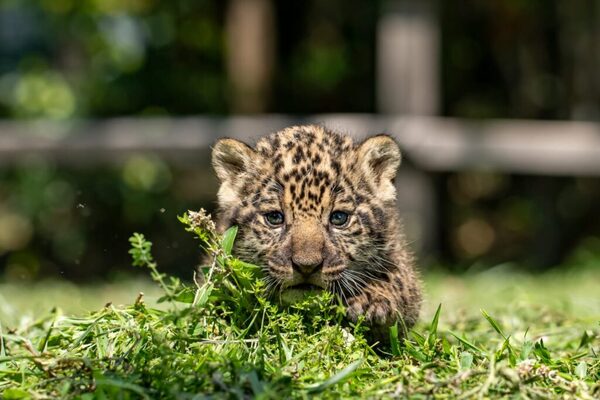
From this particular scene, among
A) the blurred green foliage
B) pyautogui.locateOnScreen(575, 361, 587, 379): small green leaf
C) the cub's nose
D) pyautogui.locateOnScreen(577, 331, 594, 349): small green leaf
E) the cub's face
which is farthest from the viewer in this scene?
the blurred green foliage

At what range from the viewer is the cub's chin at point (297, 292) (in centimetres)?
486

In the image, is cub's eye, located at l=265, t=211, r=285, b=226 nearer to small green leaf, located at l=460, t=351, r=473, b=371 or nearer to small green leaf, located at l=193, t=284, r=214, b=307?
small green leaf, located at l=193, t=284, r=214, b=307

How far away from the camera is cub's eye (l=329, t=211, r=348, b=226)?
515cm

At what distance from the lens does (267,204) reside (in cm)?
517

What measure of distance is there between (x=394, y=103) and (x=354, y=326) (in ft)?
27.4

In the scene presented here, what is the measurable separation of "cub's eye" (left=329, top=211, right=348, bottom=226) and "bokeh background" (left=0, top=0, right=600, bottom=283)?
7502mm

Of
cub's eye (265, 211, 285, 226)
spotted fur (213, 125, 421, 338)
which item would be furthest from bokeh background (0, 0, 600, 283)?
cub's eye (265, 211, 285, 226)

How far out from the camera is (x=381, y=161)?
5758 millimetres

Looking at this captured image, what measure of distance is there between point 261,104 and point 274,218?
9.93 m

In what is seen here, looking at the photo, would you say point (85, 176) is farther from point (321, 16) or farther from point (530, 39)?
point (530, 39)

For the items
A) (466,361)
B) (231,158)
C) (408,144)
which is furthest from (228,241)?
(408,144)

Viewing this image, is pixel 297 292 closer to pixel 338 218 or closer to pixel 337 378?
pixel 338 218

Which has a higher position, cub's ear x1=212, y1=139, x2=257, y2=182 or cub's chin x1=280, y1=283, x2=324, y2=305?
cub's ear x1=212, y1=139, x2=257, y2=182

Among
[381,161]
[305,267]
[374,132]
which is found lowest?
[305,267]
